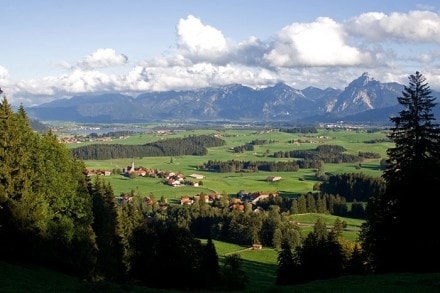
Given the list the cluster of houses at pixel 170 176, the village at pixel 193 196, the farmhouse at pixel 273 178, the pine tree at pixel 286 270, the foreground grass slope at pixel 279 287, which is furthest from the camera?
the farmhouse at pixel 273 178

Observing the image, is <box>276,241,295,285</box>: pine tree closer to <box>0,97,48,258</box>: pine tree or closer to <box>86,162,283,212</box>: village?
<box>0,97,48,258</box>: pine tree

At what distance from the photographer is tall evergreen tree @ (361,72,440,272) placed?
112 ft

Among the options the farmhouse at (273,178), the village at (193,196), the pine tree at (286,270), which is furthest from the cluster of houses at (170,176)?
the pine tree at (286,270)

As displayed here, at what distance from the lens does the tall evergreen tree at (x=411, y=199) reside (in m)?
34.2

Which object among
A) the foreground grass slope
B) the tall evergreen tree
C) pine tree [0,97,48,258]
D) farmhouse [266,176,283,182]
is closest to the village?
farmhouse [266,176,283,182]

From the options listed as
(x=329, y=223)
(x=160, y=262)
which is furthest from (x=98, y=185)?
(x=329, y=223)

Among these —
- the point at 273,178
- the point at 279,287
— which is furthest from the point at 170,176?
the point at 279,287

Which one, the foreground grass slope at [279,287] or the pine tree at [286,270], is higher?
the foreground grass slope at [279,287]

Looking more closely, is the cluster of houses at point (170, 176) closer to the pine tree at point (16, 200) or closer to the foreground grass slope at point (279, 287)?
the pine tree at point (16, 200)

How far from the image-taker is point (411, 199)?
3541 cm

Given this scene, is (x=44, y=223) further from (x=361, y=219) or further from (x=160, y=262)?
(x=361, y=219)

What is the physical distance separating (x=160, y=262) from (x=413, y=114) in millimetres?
27218

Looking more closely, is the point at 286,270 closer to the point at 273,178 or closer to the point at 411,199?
the point at 411,199

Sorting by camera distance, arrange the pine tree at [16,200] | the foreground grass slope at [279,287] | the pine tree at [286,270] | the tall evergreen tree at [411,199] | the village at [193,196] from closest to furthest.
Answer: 1. the foreground grass slope at [279,287]
2. the pine tree at [16,200]
3. the tall evergreen tree at [411,199]
4. the pine tree at [286,270]
5. the village at [193,196]
